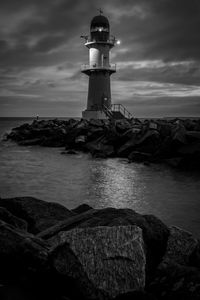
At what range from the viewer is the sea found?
952cm

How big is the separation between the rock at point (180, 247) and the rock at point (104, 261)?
0.59 m

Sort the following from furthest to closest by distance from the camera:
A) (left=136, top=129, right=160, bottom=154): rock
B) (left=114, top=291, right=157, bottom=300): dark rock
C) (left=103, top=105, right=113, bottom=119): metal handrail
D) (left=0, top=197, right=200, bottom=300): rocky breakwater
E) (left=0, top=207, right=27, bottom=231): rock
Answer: (left=103, top=105, right=113, bottom=119): metal handrail → (left=136, top=129, right=160, bottom=154): rock → (left=0, top=207, right=27, bottom=231): rock → (left=0, top=197, right=200, bottom=300): rocky breakwater → (left=114, top=291, right=157, bottom=300): dark rock

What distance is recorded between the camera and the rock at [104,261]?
3.54 meters

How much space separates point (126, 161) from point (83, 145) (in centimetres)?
595

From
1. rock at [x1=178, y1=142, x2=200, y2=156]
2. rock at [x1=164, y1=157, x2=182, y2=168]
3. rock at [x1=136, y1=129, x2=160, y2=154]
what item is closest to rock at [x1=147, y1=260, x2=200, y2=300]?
rock at [x1=178, y1=142, x2=200, y2=156]

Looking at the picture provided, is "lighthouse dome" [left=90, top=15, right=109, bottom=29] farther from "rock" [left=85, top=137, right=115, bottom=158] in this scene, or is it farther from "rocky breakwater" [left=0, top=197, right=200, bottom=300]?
"rocky breakwater" [left=0, top=197, right=200, bottom=300]

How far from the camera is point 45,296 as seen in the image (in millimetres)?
3631

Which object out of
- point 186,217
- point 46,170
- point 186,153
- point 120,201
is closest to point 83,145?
point 46,170

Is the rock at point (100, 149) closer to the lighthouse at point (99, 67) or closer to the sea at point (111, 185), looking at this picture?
the sea at point (111, 185)

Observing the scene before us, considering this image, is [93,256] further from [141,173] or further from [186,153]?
[186,153]

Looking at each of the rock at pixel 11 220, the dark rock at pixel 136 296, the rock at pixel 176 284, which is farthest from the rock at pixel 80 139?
the dark rock at pixel 136 296

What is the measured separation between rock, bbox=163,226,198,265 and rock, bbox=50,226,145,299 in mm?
594

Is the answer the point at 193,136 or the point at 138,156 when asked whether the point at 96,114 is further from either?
the point at 193,136

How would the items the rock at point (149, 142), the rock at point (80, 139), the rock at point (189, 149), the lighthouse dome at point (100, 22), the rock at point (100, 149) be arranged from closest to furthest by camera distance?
the rock at point (189, 149) → the rock at point (149, 142) → the rock at point (100, 149) → the rock at point (80, 139) → the lighthouse dome at point (100, 22)
